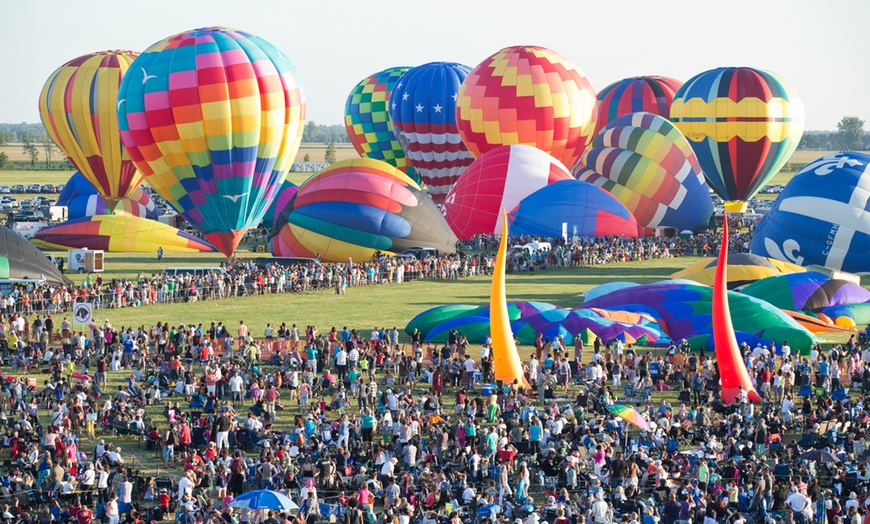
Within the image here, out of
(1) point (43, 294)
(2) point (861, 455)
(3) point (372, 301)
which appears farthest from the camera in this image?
(3) point (372, 301)

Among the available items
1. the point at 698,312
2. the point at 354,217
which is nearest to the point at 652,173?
the point at 354,217

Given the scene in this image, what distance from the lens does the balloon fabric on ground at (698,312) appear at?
88.6 feet

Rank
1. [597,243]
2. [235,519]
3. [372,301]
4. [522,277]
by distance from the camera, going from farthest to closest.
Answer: [597,243] < [522,277] < [372,301] < [235,519]

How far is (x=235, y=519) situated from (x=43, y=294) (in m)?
17.9

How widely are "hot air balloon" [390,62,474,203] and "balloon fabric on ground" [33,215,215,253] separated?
1442 centimetres

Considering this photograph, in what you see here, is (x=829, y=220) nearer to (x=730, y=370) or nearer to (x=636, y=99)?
(x=730, y=370)

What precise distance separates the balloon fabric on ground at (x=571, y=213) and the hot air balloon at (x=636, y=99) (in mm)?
20127

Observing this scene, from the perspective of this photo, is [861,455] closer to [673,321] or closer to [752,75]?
[673,321]

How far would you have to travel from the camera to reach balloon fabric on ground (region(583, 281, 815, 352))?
88.6ft

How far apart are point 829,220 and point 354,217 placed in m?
14.5

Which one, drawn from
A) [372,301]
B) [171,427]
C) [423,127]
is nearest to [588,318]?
[372,301]

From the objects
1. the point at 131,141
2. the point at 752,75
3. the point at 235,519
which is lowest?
the point at 235,519

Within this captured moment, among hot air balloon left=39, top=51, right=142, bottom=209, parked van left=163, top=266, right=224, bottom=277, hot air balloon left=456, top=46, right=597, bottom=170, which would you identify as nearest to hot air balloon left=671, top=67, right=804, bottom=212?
hot air balloon left=456, top=46, right=597, bottom=170

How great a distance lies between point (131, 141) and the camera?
38312mm
